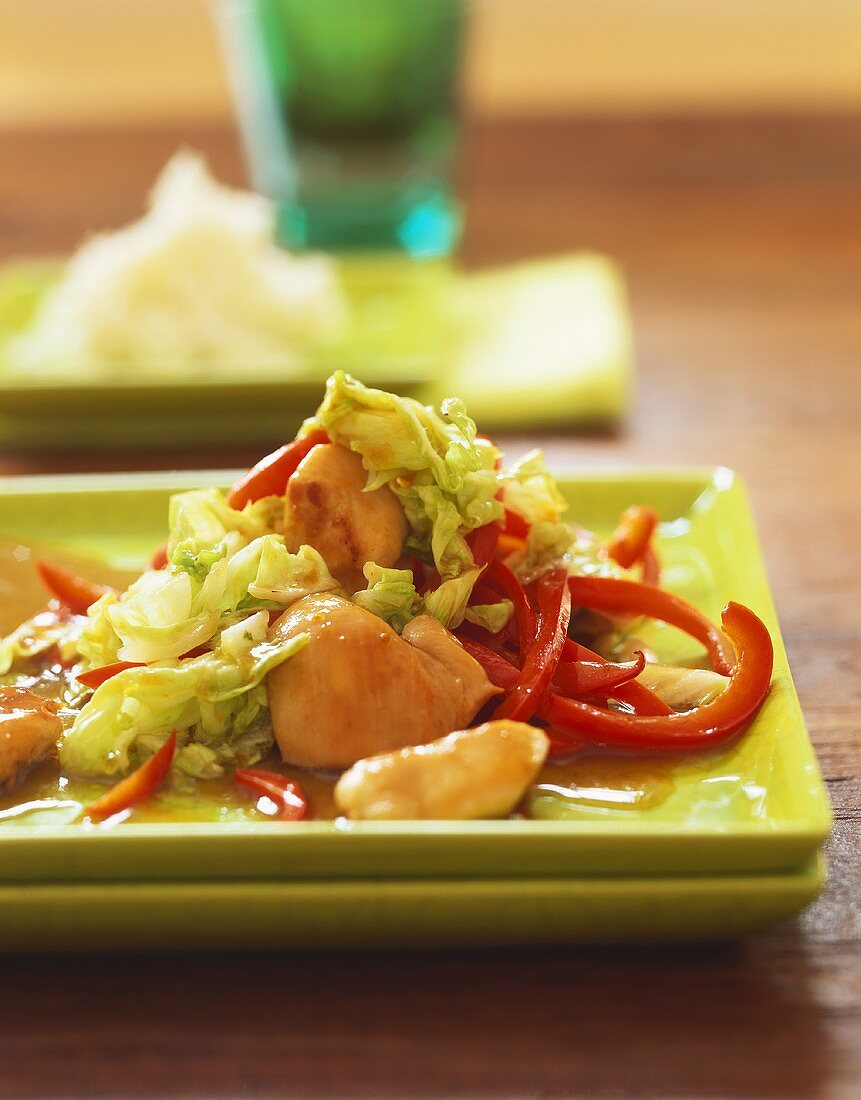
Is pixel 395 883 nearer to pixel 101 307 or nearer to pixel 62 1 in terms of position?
pixel 101 307

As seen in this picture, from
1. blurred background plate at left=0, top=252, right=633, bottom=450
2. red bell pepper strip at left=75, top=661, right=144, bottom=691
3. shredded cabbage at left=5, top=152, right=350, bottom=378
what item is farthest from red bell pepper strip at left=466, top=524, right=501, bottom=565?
shredded cabbage at left=5, top=152, right=350, bottom=378

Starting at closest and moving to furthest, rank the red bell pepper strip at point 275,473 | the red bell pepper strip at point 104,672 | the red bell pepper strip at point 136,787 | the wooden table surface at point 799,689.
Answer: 1. the wooden table surface at point 799,689
2. the red bell pepper strip at point 136,787
3. the red bell pepper strip at point 104,672
4. the red bell pepper strip at point 275,473

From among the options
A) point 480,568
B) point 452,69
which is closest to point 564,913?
point 480,568

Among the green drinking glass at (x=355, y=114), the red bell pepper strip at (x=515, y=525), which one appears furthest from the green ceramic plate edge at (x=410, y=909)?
the green drinking glass at (x=355, y=114)

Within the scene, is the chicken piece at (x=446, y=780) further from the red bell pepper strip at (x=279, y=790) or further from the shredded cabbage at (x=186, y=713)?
the shredded cabbage at (x=186, y=713)

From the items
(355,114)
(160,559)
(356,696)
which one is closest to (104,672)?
(160,559)

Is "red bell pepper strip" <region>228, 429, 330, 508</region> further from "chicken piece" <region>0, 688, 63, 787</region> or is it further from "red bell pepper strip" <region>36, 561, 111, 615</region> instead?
"chicken piece" <region>0, 688, 63, 787</region>
